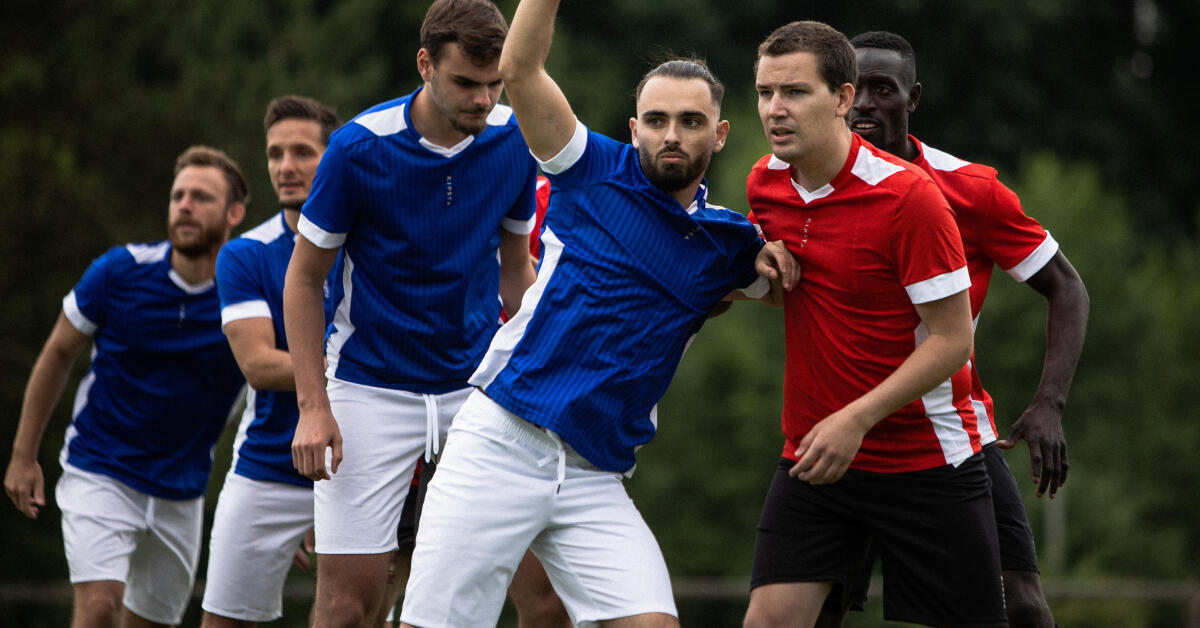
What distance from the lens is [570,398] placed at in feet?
13.4

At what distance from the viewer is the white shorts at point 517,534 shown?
405 centimetres

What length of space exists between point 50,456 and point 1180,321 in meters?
16.1

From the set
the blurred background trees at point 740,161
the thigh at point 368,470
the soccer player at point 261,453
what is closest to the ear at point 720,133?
the thigh at point 368,470

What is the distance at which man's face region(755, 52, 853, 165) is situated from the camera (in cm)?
425

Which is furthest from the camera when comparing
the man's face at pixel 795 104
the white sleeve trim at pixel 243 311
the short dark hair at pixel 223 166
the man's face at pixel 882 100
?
the short dark hair at pixel 223 166

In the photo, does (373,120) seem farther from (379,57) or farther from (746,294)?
(379,57)

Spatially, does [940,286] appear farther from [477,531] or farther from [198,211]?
[198,211]

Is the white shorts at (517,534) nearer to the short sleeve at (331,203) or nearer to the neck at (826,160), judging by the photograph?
the short sleeve at (331,203)

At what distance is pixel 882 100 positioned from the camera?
5.09m

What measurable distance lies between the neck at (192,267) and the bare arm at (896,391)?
11.5 ft

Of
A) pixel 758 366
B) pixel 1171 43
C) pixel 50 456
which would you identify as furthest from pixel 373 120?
pixel 1171 43

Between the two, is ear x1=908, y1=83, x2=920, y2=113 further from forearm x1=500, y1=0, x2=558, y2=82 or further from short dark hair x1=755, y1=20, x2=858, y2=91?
forearm x1=500, y1=0, x2=558, y2=82

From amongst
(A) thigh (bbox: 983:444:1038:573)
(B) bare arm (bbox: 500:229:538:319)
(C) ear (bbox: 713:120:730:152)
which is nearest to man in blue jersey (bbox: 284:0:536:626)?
(B) bare arm (bbox: 500:229:538:319)

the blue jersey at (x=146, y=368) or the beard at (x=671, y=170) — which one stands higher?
the beard at (x=671, y=170)
